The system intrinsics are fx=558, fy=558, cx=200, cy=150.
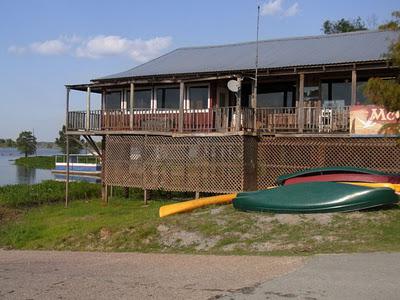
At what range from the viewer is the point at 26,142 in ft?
375

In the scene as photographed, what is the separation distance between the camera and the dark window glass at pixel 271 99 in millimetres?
22812

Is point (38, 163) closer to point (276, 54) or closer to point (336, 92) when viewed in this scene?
point (276, 54)

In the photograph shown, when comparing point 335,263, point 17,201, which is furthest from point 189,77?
A: point 335,263

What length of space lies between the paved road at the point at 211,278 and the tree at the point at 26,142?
109503mm

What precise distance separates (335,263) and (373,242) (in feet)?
7.25

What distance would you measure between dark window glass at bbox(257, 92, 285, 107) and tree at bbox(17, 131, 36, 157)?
323 feet

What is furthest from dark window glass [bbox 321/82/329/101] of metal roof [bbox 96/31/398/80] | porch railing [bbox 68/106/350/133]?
porch railing [bbox 68/106/350/133]

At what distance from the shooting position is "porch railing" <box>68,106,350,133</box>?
1867 cm

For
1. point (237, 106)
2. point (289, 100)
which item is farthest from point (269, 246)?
point (289, 100)

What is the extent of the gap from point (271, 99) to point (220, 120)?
3367mm

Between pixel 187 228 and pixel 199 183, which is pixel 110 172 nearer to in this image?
pixel 199 183

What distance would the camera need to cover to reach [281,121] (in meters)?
20.3

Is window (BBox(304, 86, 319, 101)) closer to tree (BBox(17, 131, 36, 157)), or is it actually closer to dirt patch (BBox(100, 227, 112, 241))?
dirt patch (BBox(100, 227, 112, 241))

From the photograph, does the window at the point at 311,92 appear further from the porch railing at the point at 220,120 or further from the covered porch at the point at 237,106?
the porch railing at the point at 220,120
